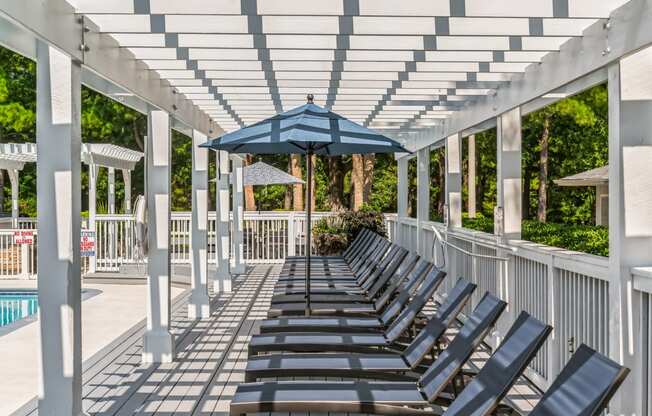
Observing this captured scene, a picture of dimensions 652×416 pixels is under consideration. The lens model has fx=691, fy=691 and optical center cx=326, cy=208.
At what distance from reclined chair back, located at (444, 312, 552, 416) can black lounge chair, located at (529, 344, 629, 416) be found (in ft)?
Answer: 1.21

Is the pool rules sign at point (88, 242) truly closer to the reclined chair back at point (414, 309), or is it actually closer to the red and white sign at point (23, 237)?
the red and white sign at point (23, 237)

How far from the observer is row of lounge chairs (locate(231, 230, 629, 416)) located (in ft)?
8.75

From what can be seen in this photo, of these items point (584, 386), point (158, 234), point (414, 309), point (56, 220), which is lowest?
point (414, 309)

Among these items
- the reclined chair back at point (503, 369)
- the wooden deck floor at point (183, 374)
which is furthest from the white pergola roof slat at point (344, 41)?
the wooden deck floor at point (183, 374)

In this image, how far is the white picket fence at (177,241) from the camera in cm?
1323

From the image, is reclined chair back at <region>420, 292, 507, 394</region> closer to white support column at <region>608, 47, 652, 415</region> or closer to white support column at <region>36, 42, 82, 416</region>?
white support column at <region>608, 47, 652, 415</region>

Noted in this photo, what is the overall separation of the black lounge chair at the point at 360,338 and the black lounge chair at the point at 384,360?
0.21 meters

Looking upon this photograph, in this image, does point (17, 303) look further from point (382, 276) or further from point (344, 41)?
point (344, 41)

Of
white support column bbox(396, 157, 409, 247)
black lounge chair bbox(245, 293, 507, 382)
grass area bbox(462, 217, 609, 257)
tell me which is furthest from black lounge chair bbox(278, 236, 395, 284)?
black lounge chair bbox(245, 293, 507, 382)

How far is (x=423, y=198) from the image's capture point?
11.0 meters

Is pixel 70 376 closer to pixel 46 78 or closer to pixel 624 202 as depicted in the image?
pixel 46 78

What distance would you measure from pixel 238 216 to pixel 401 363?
9.45m

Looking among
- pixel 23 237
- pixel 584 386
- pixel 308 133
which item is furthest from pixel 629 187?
pixel 23 237

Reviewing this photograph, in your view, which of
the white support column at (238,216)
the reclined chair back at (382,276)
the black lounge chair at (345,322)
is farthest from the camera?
the white support column at (238,216)
